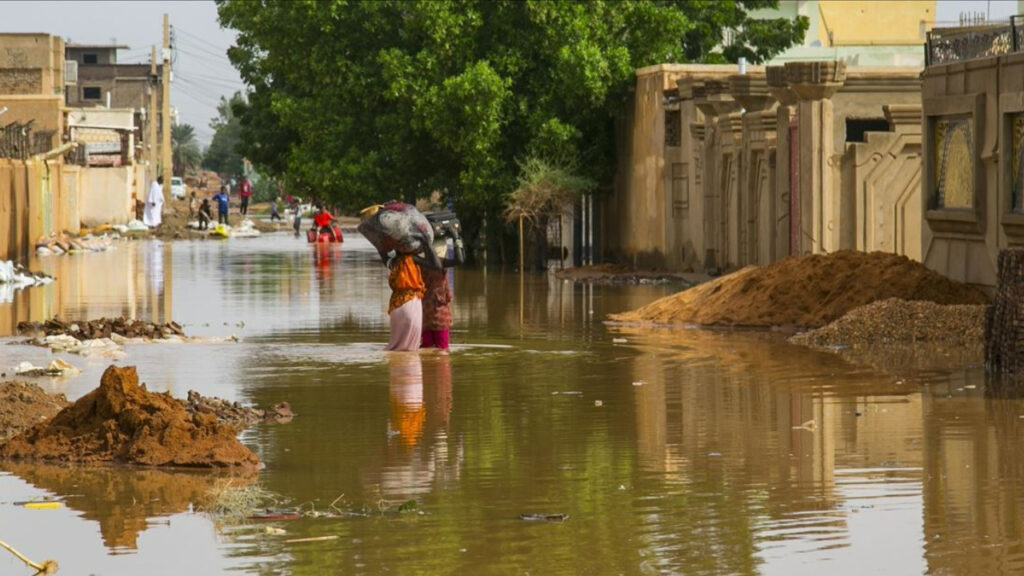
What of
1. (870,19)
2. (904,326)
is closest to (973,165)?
(904,326)

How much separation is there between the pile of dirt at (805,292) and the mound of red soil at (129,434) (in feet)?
37.1

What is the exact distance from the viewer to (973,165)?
21953 millimetres

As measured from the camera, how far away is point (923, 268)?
858 inches

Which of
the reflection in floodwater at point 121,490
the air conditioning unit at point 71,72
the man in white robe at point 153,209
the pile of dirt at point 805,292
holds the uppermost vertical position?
the air conditioning unit at point 71,72

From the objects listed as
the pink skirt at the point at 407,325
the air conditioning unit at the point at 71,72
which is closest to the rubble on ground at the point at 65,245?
the pink skirt at the point at 407,325

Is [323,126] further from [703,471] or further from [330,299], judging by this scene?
[703,471]

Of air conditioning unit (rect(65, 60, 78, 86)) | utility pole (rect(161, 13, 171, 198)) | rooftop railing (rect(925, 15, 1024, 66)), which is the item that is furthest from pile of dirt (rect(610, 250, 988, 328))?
air conditioning unit (rect(65, 60, 78, 86))

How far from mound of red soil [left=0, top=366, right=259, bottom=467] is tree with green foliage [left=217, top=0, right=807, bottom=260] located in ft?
83.6

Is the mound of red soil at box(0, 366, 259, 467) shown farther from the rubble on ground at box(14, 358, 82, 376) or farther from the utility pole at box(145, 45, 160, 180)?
the utility pole at box(145, 45, 160, 180)

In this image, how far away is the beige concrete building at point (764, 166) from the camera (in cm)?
2758

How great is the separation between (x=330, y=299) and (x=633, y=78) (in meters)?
12.6

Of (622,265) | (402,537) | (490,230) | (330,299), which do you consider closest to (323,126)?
(490,230)

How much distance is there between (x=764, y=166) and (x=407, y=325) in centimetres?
1365

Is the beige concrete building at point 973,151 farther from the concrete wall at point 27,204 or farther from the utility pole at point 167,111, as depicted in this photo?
the utility pole at point 167,111
